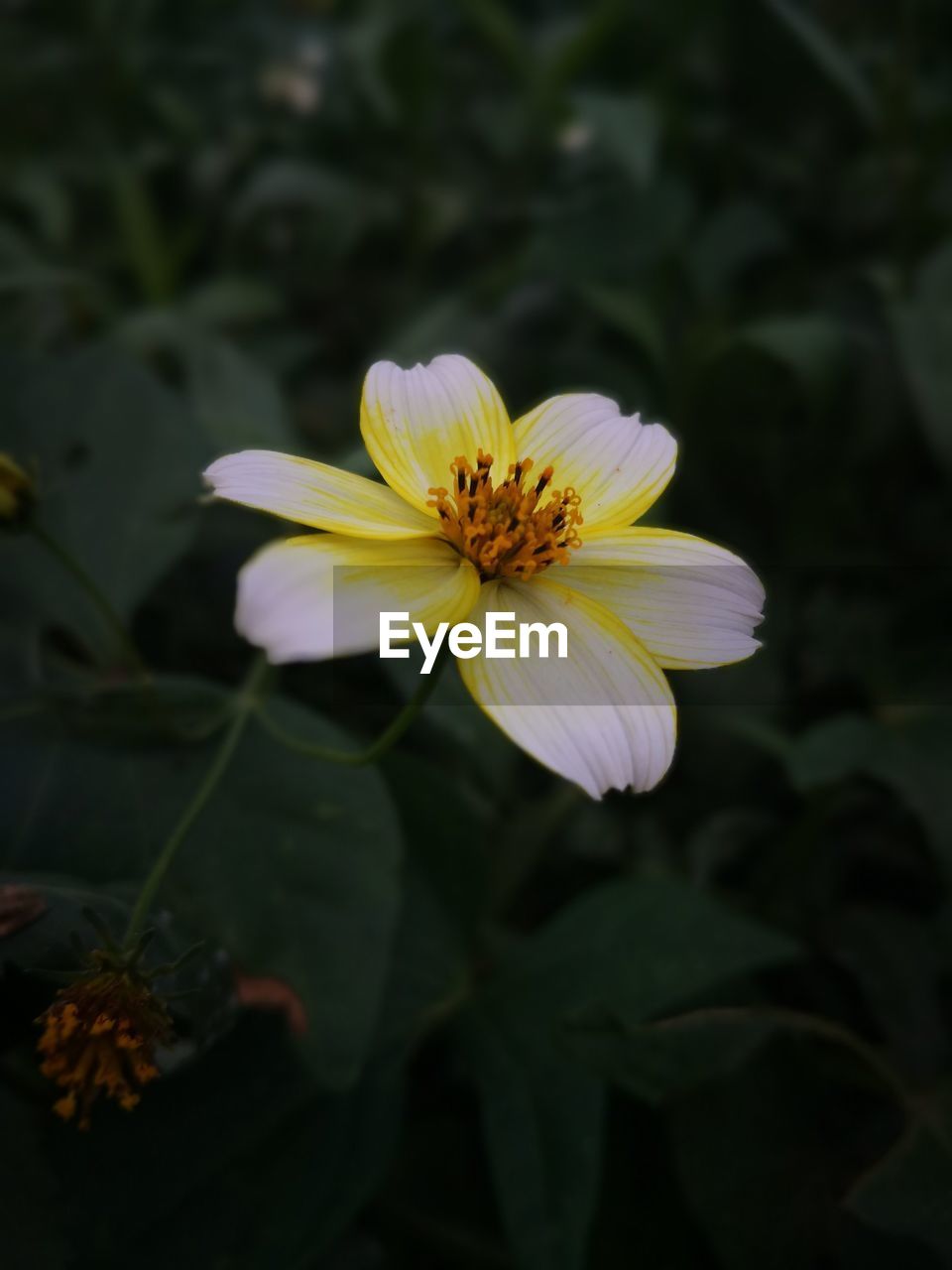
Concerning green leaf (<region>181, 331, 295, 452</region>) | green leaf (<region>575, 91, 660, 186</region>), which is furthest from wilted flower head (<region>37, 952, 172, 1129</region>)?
green leaf (<region>575, 91, 660, 186</region>)

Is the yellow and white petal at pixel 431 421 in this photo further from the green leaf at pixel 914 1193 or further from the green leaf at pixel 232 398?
the green leaf at pixel 914 1193

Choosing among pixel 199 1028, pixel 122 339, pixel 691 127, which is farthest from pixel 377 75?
pixel 199 1028

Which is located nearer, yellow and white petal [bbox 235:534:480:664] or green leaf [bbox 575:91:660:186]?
yellow and white petal [bbox 235:534:480:664]

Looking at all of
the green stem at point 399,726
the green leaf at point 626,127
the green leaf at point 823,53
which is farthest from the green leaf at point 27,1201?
the green leaf at point 823,53

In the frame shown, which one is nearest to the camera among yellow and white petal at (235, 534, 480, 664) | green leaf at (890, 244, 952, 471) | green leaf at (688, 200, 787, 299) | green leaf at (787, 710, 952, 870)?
yellow and white petal at (235, 534, 480, 664)

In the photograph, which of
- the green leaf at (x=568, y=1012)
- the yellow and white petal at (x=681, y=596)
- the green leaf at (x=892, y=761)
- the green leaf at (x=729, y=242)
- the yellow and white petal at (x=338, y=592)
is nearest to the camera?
the yellow and white petal at (x=338, y=592)

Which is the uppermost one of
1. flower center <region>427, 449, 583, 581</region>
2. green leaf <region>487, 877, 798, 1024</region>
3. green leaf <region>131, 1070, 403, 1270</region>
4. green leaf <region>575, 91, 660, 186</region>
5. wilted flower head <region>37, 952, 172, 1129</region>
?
green leaf <region>575, 91, 660, 186</region>

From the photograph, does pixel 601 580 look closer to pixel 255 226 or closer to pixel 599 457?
pixel 599 457

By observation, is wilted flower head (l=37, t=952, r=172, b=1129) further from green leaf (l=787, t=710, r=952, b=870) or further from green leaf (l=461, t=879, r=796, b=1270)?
green leaf (l=787, t=710, r=952, b=870)
